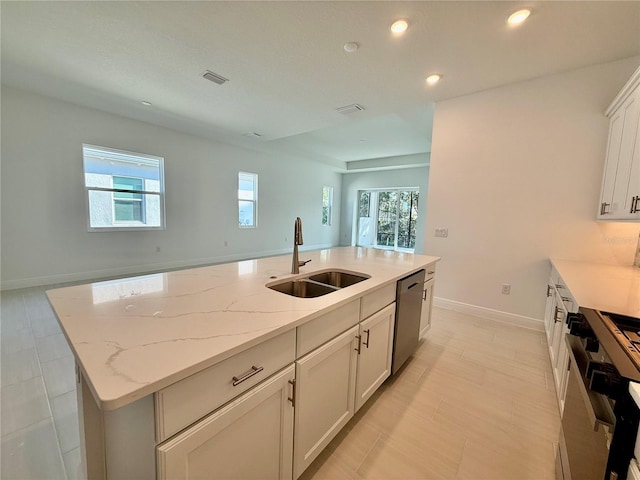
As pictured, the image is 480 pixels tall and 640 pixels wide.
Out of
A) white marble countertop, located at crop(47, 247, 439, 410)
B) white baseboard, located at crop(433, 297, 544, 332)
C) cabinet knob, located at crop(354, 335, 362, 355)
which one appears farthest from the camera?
white baseboard, located at crop(433, 297, 544, 332)

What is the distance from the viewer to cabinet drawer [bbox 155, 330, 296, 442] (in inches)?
26.2

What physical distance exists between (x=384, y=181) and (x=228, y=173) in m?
4.99

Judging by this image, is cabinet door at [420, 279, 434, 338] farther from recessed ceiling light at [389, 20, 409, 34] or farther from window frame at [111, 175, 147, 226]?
window frame at [111, 175, 147, 226]

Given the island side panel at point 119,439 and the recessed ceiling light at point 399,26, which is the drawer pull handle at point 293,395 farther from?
the recessed ceiling light at point 399,26

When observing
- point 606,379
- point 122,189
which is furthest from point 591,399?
point 122,189

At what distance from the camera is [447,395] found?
6.07 feet

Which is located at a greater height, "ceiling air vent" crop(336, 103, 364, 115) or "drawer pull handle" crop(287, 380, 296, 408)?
"ceiling air vent" crop(336, 103, 364, 115)

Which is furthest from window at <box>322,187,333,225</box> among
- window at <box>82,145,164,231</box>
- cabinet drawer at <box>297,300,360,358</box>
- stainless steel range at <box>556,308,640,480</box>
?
stainless steel range at <box>556,308,640,480</box>

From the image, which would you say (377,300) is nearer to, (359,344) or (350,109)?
(359,344)

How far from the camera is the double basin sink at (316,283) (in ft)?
5.19

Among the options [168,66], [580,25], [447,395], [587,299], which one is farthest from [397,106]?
[447,395]

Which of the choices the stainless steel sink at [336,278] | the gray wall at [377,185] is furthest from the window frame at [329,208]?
the stainless steel sink at [336,278]

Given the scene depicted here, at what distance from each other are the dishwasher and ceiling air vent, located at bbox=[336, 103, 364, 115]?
9.02 feet

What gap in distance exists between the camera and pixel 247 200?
664 centimetres
